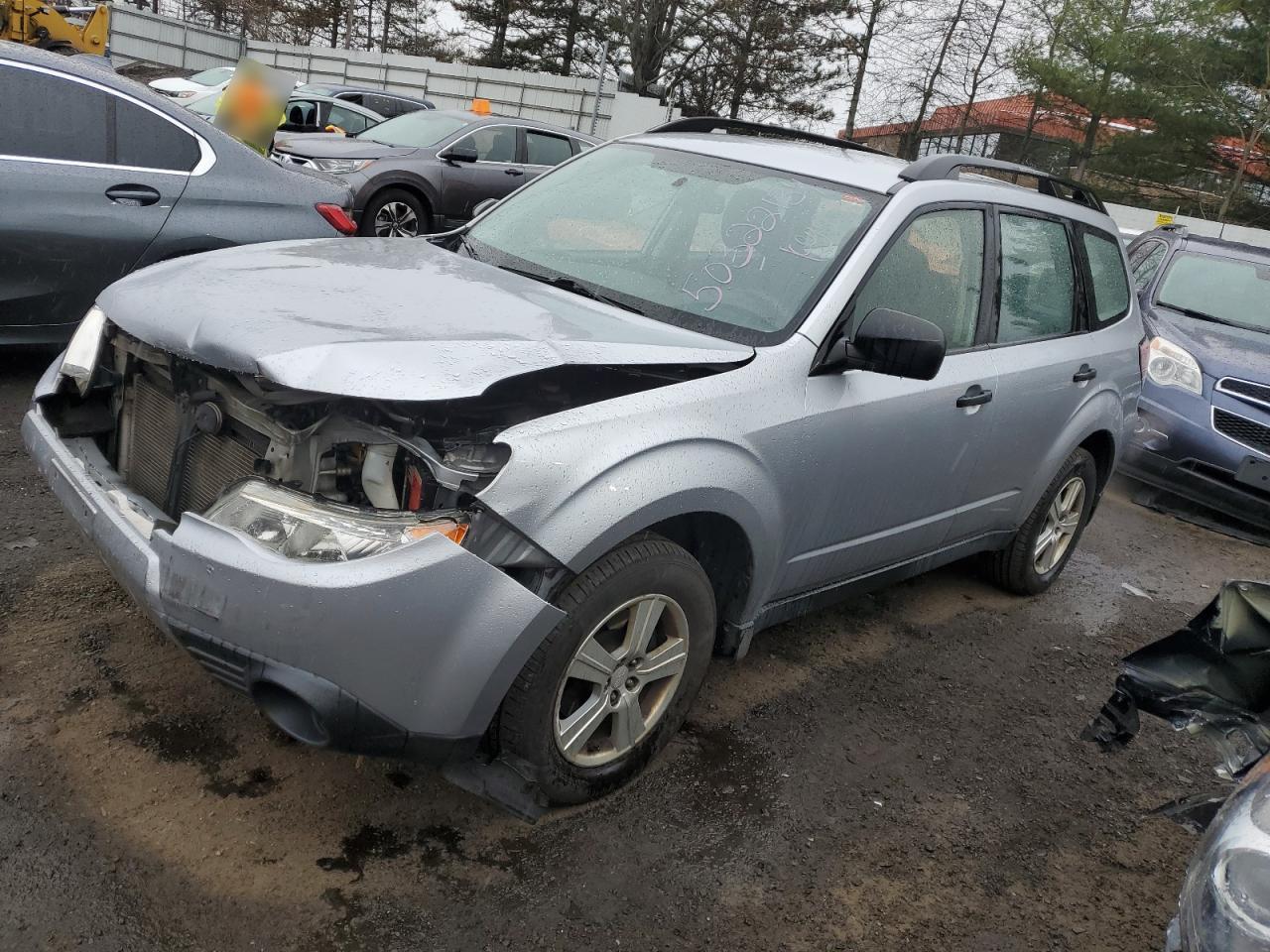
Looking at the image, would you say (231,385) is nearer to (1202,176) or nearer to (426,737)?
(426,737)

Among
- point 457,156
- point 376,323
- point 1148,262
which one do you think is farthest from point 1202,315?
point 376,323

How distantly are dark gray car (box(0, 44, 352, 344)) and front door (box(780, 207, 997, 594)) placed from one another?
143 inches

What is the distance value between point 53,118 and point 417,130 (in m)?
7.12

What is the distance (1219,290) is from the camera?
27.3 feet

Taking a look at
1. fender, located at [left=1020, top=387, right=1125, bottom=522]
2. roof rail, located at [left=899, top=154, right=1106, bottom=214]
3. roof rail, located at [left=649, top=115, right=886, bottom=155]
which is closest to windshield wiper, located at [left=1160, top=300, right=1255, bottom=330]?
roof rail, located at [left=899, top=154, right=1106, bottom=214]

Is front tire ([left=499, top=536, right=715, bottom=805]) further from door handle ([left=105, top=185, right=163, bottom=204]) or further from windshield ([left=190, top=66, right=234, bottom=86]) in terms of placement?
windshield ([left=190, top=66, right=234, bottom=86])

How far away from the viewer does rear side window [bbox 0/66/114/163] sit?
17.2ft

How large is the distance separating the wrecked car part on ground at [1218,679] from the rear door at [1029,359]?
1344 mm

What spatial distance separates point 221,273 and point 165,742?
1318mm

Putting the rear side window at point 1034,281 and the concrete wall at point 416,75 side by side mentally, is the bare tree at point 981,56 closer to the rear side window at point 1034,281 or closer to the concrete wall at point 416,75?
the concrete wall at point 416,75

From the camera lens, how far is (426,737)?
256 cm

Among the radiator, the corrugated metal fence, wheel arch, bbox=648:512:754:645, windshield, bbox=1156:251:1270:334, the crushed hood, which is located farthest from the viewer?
the corrugated metal fence

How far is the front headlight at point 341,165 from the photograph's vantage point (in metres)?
10.9

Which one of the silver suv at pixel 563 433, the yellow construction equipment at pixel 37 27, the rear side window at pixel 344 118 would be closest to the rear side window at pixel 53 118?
the silver suv at pixel 563 433
